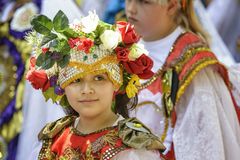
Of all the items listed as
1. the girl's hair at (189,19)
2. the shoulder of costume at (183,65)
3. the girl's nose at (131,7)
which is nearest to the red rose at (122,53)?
the shoulder of costume at (183,65)

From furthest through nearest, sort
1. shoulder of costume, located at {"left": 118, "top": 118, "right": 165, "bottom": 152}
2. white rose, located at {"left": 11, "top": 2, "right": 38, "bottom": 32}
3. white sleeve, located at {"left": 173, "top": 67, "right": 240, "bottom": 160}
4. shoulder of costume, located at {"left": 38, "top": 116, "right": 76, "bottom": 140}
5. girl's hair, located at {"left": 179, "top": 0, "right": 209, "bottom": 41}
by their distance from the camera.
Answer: white rose, located at {"left": 11, "top": 2, "right": 38, "bottom": 32}, girl's hair, located at {"left": 179, "top": 0, "right": 209, "bottom": 41}, white sleeve, located at {"left": 173, "top": 67, "right": 240, "bottom": 160}, shoulder of costume, located at {"left": 38, "top": 116, "right": 76, "bottom": 140}, shoulder of costume, located at {"left": 118, "top": 118, "right": 165, "bottom": 152}

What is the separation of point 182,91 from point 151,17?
0.36 m

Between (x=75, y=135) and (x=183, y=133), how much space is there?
700 millimetres

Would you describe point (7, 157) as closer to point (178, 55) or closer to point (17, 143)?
point (17, 143)

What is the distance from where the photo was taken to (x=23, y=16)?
3.71 metres

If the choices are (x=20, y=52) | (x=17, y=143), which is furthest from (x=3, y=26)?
(x=17, y=143)

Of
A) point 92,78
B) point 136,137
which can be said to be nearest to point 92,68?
point 92,78

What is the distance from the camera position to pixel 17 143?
138 inches

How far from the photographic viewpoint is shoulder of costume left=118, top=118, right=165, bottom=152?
7.10 ft

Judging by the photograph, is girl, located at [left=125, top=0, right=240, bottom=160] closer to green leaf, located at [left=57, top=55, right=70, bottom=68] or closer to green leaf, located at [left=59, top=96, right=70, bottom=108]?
green leaf, located at [left=59, top=96, right=70, bottom=108]

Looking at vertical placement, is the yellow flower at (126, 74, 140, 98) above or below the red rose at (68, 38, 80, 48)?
below

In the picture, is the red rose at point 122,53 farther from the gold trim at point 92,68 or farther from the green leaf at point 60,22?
the green leaf at point 60,22

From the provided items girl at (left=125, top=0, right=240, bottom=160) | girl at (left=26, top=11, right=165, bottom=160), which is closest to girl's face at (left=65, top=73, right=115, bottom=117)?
girl at (left=26, top=11, right=165, bottom=160)

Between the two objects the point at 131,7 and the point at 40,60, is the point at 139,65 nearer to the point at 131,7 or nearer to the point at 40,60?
the point at 40,60
